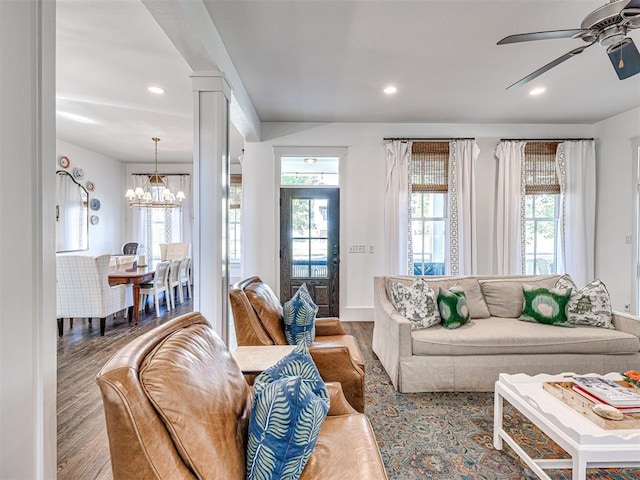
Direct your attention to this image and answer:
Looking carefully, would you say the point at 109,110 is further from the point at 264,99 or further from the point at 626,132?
the point at 626,132

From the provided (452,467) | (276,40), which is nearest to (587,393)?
(452,467)

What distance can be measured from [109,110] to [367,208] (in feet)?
12.1

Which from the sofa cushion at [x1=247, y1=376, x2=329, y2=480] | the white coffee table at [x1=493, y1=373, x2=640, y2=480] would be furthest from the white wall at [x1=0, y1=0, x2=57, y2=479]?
the white coffee table at [x1=493, y1=373, x2=640, y2=480]

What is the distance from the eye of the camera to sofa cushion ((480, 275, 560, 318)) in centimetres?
332

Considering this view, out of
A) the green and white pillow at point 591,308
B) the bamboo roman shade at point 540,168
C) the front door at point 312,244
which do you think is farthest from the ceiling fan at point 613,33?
the front door at point 312,244

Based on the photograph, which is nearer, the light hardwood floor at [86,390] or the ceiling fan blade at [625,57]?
the light hardwood floor at [86,390]

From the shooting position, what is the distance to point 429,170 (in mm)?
5133

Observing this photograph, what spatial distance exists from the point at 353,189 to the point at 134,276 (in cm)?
327

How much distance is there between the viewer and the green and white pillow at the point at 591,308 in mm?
2996

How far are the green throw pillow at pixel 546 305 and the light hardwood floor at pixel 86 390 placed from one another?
1588 mm

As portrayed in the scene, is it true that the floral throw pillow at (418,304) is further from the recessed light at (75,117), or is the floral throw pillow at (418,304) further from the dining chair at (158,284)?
the recessed light at (75,117)

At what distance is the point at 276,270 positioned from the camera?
17.0 feet

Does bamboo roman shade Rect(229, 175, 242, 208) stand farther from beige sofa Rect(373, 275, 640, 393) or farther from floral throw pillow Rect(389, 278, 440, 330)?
beige sofa Rect(373, 275, 640, 393)

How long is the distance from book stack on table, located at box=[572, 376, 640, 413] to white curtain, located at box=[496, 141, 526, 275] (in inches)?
128
